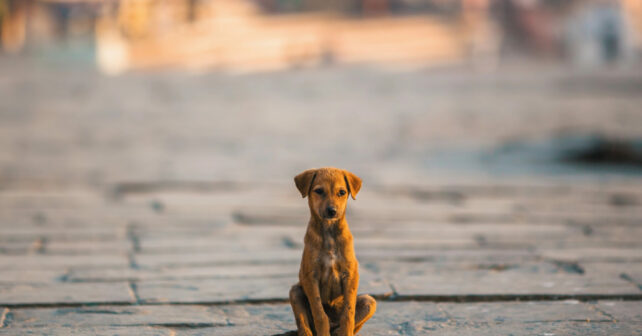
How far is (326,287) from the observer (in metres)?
2.87

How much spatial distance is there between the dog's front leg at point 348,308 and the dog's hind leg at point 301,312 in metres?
0.10

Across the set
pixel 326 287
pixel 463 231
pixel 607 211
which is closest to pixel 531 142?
pixel 607 211

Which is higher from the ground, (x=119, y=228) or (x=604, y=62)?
(x=604, y=62)

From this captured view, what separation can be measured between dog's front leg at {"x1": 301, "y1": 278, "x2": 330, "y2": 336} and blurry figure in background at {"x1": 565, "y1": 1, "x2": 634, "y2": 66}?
70.5 feet

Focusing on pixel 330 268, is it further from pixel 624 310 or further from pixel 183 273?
pixel 183 273

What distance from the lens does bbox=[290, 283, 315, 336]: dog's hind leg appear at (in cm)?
285

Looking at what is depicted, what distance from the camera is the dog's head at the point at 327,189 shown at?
2785mm

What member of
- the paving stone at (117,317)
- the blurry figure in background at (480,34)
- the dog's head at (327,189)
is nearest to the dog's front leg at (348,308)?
the dog's head at (327,189)

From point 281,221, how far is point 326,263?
2.98 m

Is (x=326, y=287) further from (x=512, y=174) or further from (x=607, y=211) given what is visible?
(x=512, y=174)

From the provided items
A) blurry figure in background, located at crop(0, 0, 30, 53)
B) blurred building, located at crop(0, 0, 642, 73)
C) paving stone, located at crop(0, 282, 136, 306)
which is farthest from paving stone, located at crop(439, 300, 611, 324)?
blurry figure in background, located at crop(0, 0, 30, 53)

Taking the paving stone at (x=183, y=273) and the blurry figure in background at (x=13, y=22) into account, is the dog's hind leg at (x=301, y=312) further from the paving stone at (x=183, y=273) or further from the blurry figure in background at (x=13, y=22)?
the blurry figure in background at (x=13, y=22)

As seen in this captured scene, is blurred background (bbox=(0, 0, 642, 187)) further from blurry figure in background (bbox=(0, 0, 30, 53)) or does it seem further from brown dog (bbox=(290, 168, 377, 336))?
brown dog (bbox=(290, 168, 377, 336))

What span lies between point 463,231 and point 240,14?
67.1 ft
